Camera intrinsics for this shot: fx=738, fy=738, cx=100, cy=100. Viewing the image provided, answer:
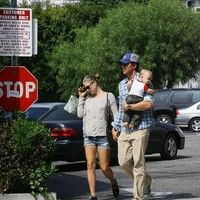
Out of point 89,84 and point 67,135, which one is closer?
point 89,84

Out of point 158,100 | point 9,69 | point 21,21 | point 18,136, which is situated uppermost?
point 21,21

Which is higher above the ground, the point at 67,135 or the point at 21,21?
the point at 21,21

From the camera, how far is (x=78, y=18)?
5084cm

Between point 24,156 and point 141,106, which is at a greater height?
point 141,106

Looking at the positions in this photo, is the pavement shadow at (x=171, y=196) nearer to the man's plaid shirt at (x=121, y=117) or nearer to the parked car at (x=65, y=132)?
the man's plaid shirt at (x=121, y=117)

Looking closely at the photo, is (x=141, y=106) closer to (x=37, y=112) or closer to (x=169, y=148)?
(x=37, y=112)

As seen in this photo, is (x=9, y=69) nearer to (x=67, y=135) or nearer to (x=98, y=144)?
(x=98, y=144)

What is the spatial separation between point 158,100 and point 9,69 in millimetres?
21147

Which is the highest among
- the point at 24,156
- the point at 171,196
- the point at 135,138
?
the point at 135,138

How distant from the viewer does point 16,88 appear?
1078cm

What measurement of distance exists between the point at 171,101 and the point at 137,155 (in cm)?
2184

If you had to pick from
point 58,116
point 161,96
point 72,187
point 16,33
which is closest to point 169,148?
point 58,116

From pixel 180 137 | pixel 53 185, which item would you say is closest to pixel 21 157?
pixel 53 185

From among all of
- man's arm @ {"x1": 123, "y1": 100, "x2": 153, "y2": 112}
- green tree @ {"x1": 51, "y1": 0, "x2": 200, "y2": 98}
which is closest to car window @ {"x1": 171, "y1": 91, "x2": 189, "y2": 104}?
green tree @ {"x1": 51, "y1": 0, "x2": 200, "y2": 98}
